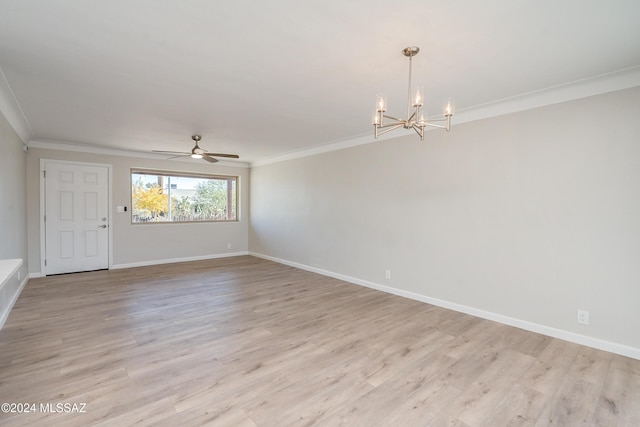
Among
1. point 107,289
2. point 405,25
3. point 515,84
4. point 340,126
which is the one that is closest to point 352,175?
point 340,126

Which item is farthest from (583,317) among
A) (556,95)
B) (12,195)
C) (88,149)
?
(88,149)

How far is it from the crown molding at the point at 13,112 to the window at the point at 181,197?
1.96m

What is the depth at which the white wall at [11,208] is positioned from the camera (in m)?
3.44

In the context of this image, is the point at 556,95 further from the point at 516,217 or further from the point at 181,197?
the point at 181,197

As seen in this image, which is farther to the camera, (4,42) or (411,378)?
(411,378)

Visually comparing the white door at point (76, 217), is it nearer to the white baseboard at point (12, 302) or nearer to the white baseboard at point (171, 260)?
the white baseboard at point (171, 260)

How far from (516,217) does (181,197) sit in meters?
6.69

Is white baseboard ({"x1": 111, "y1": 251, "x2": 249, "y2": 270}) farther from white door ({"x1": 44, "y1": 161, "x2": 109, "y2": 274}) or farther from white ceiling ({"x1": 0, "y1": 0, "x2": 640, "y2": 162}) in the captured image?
white ceiling ({"x1": 0, "y1": 0, "x2": 640, "y2": 162})

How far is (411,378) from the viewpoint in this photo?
236 centimetres

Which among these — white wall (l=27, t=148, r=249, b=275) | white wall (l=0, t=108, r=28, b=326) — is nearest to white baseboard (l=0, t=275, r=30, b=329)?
white wall (l=0, t=108, r=28, b=326)

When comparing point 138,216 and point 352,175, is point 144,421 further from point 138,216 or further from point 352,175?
point 138,216

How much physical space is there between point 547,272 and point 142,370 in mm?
3878

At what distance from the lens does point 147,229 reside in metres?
6.63

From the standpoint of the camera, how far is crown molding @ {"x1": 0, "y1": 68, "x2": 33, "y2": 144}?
301 cm
